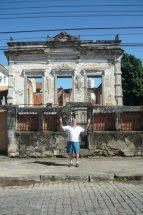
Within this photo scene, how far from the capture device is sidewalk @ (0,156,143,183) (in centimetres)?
1002

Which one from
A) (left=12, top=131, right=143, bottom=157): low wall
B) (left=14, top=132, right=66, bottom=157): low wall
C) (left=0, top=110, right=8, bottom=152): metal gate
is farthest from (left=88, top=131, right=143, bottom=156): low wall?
(left=0, top=110, right=8, bottom=152): metal gate

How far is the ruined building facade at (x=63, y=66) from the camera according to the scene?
25.2 metres

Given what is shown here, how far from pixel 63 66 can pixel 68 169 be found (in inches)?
589

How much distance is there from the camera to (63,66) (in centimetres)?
2544

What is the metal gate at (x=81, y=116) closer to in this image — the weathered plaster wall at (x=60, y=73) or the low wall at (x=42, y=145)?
the low wall at (x=42, y=145)

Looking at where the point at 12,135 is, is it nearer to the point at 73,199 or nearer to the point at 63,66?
the point at 73,199

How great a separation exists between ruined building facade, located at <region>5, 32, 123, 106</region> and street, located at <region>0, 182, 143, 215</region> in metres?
16.1

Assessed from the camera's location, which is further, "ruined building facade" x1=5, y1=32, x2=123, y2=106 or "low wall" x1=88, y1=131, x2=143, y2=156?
"ruined building facade" x1=5, y1=32, x2=123, y2=106

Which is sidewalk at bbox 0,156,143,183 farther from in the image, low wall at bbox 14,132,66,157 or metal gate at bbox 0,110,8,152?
metal gate at bbox 0,110,8,152

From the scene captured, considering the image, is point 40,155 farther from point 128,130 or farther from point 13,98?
point 13,98

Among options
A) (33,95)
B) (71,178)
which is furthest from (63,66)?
(71,178)

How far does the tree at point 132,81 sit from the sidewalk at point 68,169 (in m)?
21.8

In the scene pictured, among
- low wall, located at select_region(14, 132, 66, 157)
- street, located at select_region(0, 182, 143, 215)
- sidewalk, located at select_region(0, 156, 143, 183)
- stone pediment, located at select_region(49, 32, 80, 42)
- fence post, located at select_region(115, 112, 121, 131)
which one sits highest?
stone pediment, located at select_region(49, 32, 80, 42)

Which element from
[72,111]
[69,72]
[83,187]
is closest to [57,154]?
[72,111]
